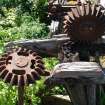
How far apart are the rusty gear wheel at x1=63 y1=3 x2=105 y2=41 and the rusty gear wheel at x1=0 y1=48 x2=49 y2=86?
0.55 m

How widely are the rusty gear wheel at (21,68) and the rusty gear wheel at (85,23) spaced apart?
551 millimetres

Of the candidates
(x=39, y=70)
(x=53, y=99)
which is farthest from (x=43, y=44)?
(x=53, y=99)

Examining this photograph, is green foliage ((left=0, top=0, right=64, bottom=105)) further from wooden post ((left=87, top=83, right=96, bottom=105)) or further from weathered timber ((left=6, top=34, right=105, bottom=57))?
wooden post ((left=87, top=83, right=96, bottom=105))

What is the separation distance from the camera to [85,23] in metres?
3.55

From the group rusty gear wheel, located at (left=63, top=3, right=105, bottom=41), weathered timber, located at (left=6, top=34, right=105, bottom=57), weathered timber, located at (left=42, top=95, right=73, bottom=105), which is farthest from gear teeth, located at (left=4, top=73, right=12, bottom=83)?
weathered timber, located at (left=42, top=95, right=73, bottom=105)

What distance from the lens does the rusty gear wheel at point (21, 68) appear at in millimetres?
2936

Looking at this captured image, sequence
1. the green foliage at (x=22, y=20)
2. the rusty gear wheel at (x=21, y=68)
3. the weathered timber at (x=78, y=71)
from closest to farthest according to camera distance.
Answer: the rusty gear wheel at (x=21, y=68) < the weathered timber at (x=78, y=71) < the green foliage at (x=22, y=20)

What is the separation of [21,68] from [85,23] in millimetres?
862

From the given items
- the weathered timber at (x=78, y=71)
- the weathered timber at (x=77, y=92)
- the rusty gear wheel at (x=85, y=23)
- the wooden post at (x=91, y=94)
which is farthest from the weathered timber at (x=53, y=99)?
the weathered timber at (x=78, y=71)

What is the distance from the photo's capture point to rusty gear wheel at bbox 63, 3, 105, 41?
3.50m

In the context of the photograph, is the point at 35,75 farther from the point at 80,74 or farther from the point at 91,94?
the point at 91,94

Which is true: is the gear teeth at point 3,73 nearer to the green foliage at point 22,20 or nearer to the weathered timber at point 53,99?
the weathered timber at point 53,99

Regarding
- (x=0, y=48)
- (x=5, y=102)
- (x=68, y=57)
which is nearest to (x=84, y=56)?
(x=68, y=57)

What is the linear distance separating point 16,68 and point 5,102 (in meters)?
2.69
